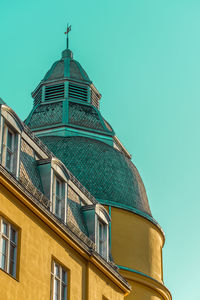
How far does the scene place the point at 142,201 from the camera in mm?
38312

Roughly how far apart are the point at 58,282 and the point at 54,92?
2165cm

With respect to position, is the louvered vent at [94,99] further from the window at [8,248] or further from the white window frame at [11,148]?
the window at [8,248]

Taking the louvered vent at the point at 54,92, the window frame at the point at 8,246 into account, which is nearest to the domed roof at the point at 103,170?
the louvered vent at the point at 54,92

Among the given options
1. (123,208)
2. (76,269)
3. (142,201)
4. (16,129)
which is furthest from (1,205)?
(142,201)

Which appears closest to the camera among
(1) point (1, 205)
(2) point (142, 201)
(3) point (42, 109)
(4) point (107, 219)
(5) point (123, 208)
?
(1) point (1, 205)

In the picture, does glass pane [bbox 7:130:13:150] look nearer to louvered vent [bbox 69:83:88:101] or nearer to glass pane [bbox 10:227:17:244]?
glass pane [bbox 10:227:17:244]

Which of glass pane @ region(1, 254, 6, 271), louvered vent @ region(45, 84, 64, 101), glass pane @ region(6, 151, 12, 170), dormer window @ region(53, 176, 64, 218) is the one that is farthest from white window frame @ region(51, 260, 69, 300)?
louvered vent @ region(45, 84, 64, 101)

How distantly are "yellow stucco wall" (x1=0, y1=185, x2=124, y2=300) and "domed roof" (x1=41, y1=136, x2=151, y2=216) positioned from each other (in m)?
9.40

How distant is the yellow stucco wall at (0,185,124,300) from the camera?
72.9 feet

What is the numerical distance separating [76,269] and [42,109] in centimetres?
1872

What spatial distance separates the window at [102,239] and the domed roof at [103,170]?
5.41m

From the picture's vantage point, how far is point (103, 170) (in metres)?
37.6

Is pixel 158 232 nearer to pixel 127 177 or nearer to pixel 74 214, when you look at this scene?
pixel 127 177

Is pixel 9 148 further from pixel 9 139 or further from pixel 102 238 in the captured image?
pixel 102 238
